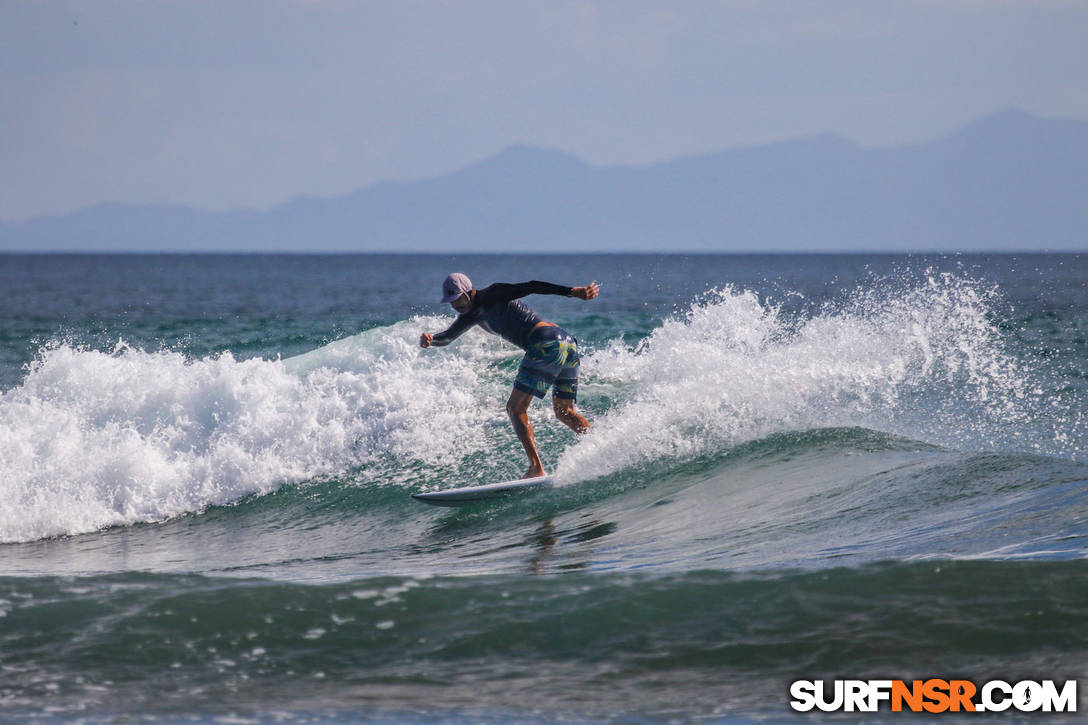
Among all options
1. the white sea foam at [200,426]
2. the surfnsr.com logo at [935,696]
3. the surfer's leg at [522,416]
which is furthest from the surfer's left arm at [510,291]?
the surfnsr.com logo at [935,696]

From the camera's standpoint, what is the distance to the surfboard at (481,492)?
866 cm

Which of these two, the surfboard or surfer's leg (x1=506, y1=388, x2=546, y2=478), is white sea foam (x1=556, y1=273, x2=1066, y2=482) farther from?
surfer's leg (x1=506, y1=388, x2=546, y2=478)

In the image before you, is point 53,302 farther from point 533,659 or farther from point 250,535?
point 533,659

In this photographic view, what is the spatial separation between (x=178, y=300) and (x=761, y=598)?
45.1 meters

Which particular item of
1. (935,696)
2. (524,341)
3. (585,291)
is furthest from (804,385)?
(935,696)

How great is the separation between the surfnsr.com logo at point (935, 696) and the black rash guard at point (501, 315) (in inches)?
179

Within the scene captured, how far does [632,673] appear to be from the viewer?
15.5ft

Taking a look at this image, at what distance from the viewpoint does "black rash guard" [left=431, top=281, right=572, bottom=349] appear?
336 inches

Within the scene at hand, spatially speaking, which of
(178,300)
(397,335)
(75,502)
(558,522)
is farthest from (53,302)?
(558,522)

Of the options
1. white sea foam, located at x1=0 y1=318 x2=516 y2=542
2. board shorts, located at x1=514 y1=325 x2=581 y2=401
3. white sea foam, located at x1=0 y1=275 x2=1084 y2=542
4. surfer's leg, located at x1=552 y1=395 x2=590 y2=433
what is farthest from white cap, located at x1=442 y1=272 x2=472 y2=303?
white sea foam, located at x1=0 y1=318 x2=516 y2=542

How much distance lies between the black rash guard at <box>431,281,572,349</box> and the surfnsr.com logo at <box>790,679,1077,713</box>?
4.55 metres

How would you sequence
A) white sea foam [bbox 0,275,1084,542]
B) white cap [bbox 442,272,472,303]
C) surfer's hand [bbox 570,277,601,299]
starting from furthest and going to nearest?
white sea foam [bbox 0,275,1084,542]
white cap [bbox 442,272,472,303]
surfer's hand [bbox 570,277,601,299]

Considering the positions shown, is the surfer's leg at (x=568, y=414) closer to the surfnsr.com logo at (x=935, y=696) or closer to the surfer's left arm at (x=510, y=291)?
the surfer's left arm at (x=510, y=291)

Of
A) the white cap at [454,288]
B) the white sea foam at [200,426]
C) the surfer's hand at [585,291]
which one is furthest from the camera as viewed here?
the white sea foam at [200,426]
